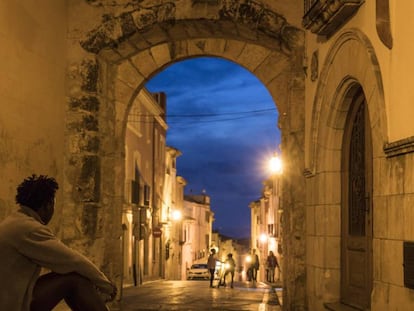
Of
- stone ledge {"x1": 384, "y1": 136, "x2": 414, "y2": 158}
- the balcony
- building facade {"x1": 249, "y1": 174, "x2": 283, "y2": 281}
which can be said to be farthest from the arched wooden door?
building facade {"x1": 249, "y1": 174, "x2": 283, "y2": 281}

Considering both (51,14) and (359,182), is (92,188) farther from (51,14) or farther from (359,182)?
(359,182)

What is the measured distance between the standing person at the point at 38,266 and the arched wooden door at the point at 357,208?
3.77 metres

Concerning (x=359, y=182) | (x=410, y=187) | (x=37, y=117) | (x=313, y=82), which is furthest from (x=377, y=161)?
(x=37, y=117)

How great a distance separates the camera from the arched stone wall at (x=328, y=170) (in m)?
7.27

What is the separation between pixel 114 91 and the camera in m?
10.6

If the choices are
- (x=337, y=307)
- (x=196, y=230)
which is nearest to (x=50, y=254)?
(x=337, y=307)

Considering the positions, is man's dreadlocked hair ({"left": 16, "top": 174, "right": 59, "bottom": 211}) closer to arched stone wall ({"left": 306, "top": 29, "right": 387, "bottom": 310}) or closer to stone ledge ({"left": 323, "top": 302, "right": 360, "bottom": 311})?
arched stone wall ({"left": 306, "top": 29, "right": 387, "bottom": 310})

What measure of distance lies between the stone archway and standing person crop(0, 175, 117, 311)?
5542 mm

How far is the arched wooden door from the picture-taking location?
23.3ft

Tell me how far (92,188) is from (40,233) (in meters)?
5.86

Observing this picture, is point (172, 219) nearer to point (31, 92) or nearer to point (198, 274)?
point (198, 274)

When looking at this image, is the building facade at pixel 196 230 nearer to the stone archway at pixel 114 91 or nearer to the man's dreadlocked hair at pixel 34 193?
the stone archway at pixel 114 91

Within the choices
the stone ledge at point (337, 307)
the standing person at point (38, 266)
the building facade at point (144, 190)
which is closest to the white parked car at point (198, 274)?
the building facade at point (144, 190)

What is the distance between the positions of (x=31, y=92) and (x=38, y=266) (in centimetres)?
490
